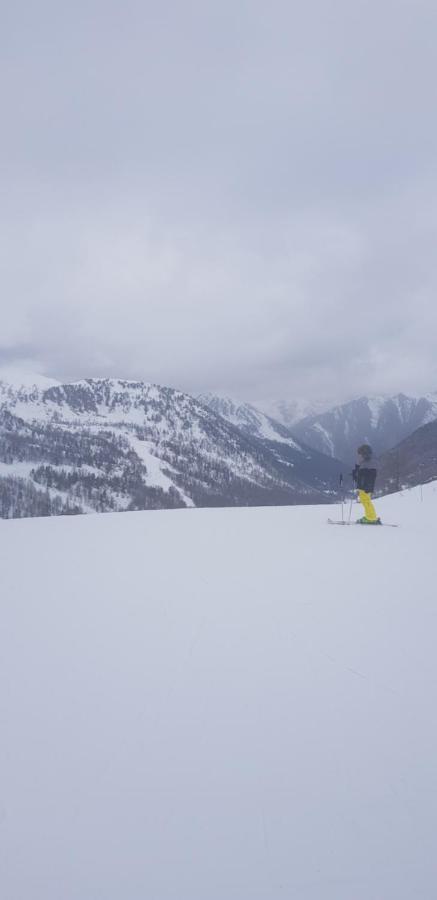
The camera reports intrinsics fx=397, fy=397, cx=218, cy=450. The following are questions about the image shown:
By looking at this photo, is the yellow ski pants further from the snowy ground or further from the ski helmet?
the snowy ground

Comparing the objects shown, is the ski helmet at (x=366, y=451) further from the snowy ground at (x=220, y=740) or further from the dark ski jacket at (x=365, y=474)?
the snowy ground at (x=220, y=740)

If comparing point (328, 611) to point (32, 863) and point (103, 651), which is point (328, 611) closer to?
point (103, 651)

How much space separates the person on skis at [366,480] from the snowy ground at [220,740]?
19.0 ft

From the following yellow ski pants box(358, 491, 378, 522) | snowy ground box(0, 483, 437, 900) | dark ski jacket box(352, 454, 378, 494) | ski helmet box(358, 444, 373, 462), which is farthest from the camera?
ski helmet box(358, 444, 373, 462)

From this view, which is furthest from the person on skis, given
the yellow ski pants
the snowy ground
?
the snowy ground

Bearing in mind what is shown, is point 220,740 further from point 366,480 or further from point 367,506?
point 366,480

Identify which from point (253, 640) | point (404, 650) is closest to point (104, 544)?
point (253, 640)

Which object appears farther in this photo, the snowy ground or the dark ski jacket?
the dark ski jacket

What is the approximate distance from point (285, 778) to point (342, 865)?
21.5 inches

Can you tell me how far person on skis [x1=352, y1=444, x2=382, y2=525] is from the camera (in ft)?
38.3

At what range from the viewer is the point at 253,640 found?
4406 millimetres

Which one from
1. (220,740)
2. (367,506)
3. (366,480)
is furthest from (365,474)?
(220,740)

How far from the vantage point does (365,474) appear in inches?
469

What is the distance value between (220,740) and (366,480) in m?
9.97
